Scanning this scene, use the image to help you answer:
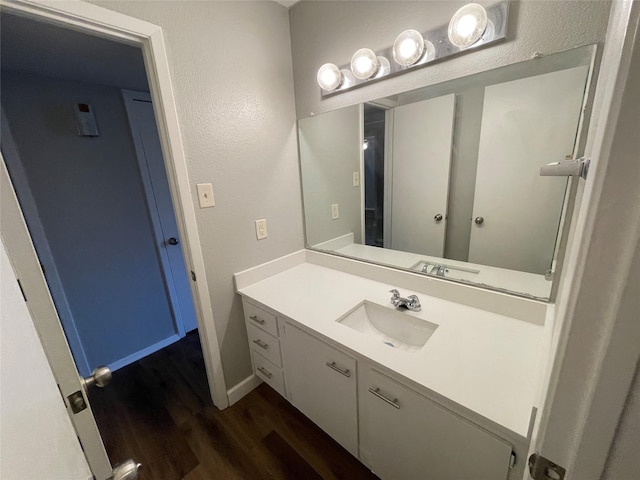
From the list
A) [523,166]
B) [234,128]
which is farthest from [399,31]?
[234,128]

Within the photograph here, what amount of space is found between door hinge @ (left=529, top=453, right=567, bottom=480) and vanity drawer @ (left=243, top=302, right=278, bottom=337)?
110 centimetres

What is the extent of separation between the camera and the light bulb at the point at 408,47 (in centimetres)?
109

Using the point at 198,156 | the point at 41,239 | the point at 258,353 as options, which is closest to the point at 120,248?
the point at 41,239

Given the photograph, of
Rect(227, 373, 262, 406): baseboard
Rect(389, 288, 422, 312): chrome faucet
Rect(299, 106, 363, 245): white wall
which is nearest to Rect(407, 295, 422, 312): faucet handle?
Rect(389, 288, 422, 312): chrome faucet

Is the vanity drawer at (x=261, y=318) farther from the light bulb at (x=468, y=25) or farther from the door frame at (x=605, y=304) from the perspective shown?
the light bulb at (x=468, y=25)

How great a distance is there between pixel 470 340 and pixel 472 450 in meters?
0.35

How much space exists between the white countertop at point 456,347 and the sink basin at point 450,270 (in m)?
0.14

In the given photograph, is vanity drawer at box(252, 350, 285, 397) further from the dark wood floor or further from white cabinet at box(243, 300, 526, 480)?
the dark wood floor

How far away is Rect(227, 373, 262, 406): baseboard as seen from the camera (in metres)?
1.62

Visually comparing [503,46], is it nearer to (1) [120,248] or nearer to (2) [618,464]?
(2) [618,464]

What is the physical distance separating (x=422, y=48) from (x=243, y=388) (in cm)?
210

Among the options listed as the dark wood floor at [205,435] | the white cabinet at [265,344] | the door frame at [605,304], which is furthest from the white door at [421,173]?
the dark wood floor at [205,435]

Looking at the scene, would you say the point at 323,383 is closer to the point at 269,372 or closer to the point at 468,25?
the point at 269,372

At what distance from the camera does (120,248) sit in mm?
1936
